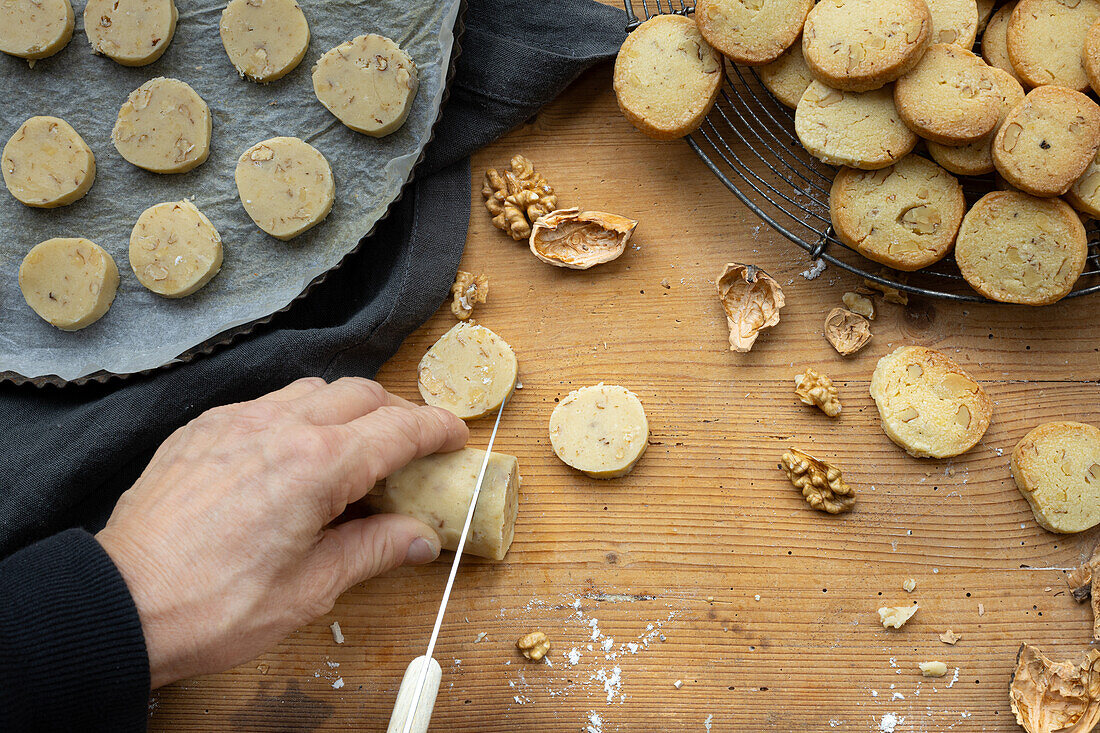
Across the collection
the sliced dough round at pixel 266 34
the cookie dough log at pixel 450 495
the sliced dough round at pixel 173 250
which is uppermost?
the sliced dough round at pixel 266 34

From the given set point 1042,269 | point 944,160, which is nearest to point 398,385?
point 944,160

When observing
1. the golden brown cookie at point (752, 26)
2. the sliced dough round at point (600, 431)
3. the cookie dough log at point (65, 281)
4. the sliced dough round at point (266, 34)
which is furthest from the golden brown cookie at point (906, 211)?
the cookie dough log at point (65, 281)

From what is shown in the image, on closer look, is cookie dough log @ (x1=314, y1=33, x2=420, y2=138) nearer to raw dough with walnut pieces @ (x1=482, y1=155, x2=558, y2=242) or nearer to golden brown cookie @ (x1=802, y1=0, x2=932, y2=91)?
raw dough with walnut pieces @ (x1=482, y1=155, x2=558, y2=242)

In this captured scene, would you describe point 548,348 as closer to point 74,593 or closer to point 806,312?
point 806,312

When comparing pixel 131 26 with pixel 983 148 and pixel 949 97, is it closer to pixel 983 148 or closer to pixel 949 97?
pixel 949 97

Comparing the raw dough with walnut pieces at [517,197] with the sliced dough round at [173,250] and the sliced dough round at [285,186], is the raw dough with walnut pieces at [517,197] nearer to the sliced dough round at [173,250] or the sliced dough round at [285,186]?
the sliced dough round at [285,186]

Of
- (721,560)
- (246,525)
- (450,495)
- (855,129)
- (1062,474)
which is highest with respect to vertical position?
(855,129)

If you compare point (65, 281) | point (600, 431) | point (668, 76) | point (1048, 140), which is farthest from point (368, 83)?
point (1048, 140)
